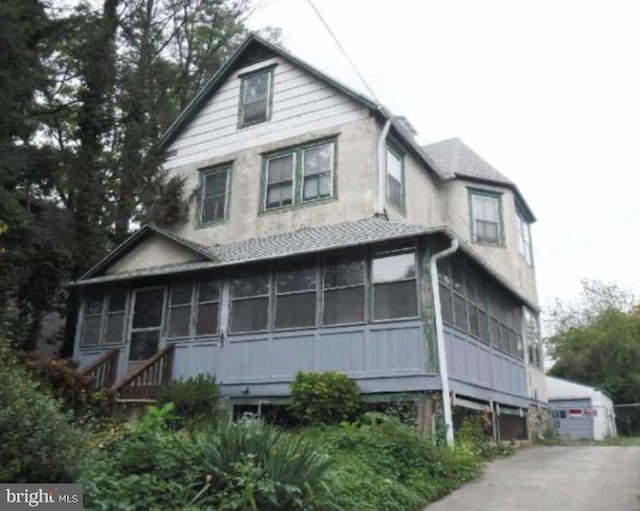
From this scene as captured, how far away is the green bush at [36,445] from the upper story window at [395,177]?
979 centimetres

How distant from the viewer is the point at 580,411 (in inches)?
1070

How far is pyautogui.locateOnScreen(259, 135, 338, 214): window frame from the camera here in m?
14.1

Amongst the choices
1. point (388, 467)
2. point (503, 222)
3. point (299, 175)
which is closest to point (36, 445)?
point (388, 467)

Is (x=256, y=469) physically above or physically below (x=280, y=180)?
below

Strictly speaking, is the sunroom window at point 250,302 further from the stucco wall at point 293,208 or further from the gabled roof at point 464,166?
the gabled roof at point 464,166

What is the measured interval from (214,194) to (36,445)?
11500 mm

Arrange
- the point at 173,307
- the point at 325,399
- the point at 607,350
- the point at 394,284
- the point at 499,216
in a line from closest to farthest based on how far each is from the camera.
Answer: the point at 325,399 < the point at 394,284 < the point at 173,307 < the point at 499,216 < the point at 607,350

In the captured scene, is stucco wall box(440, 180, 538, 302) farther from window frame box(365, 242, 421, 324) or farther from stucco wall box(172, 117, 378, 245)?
window frame box(365, 242, 421, 324)

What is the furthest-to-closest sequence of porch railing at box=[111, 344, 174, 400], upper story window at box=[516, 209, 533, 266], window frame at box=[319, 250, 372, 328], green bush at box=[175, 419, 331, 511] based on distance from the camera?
upper story window at box=[516, 209, 533, 266] → porch railing at box=[111, 344, 174, 400] → window frame at box=[319, 250, 372, 328] → green bush at box=[175, 419, 331, 511]

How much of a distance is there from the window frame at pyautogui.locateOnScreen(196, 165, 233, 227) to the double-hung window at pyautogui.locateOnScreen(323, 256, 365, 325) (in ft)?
15.2

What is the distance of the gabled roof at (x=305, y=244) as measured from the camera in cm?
1093

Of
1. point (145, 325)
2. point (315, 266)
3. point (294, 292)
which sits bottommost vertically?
point (145, 325)

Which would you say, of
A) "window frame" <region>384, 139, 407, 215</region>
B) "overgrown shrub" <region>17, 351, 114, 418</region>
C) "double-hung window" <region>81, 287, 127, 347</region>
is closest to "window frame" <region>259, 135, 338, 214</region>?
"window frame" <region>384, 139, 407, 215</region>

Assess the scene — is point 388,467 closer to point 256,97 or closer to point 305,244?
point 305,244
